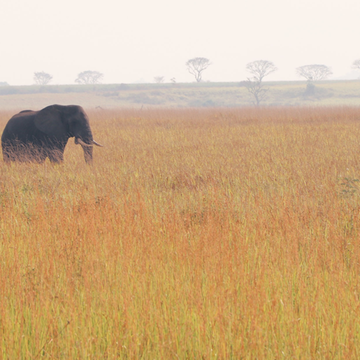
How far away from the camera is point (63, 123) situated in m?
9.48

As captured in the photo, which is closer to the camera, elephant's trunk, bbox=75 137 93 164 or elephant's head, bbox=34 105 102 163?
elephant's trunk, bbox=75 137 93 164

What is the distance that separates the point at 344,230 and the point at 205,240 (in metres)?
1.60

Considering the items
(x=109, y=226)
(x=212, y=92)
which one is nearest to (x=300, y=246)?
(x=109, y=226)

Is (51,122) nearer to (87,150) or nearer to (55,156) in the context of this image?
(55,156)

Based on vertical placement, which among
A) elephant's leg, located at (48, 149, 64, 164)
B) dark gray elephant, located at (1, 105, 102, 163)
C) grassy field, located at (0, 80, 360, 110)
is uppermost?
grassy field, located at (0, 80, 360, 110)

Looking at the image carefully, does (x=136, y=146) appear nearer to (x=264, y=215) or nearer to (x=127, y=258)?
(x=264, y=215)

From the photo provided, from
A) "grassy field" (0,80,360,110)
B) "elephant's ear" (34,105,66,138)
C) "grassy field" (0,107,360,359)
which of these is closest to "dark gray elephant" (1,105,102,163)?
"elephant's ear" (34,105,66,138)

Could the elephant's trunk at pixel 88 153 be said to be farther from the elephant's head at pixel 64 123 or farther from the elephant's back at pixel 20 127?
the elephant's back at pixel 20 127

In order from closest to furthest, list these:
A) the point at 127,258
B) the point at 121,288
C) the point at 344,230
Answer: the point at 121,288 → the point at 127,258 → the point at 344,230

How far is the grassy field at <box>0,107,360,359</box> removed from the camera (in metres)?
2.42

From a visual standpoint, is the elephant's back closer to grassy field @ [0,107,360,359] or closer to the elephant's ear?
the elephant's ear

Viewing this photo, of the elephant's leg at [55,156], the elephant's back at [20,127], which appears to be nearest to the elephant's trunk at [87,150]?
the elephant's leg at [55,156]

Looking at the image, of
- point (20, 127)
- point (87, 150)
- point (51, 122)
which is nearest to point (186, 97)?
point (20, 127)

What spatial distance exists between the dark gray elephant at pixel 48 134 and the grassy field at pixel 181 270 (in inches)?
80.5
